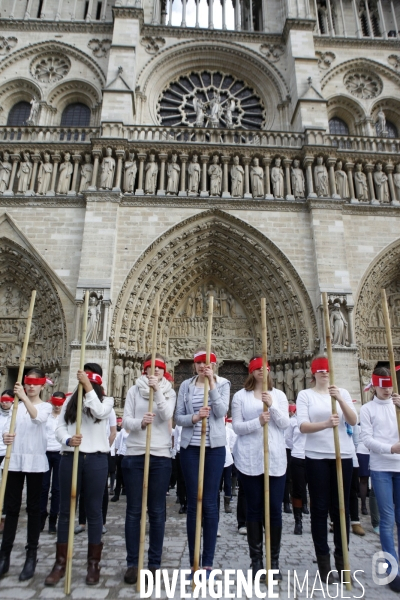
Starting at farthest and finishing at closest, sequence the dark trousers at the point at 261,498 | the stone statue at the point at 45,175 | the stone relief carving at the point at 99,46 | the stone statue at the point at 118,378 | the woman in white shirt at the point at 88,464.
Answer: the stone relief carving at the point at 99,46, the stone statue at the point at 45,175, the stone statue at the point at 118,378, the dark trousers at the point at 261,498, the woman in white shirt at the point at 88,464

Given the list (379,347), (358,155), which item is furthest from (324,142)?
(379,347)

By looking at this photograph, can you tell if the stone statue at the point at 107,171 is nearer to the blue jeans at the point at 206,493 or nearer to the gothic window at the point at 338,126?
the gothic window at the point at 338,126

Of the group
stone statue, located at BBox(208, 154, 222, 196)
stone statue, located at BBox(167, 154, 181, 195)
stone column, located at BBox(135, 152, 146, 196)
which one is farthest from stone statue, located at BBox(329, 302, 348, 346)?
stone column, located at BBox(135, 152, 146, 196)

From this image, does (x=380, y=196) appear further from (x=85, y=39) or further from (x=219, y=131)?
(x=85, y=39)

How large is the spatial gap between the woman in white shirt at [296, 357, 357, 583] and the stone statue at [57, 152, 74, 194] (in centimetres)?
1094

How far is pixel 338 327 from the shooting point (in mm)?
10758

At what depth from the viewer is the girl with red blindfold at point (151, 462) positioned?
340 cm

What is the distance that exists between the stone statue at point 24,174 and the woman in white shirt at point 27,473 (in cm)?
1019

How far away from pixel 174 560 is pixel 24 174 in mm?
11831

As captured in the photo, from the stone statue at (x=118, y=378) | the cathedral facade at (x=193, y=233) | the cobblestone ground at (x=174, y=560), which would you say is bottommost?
the cobblestone ground at (x=174, y=560)

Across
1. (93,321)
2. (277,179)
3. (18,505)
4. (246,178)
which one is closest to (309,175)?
(277,179)

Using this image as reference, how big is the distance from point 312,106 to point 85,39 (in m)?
9.31

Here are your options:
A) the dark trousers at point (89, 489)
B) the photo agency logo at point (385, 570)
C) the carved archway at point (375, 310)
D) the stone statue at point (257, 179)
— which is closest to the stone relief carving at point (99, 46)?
the stone statue at point (257, 179)

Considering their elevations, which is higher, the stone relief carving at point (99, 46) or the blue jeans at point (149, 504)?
the stone relief carving at point (99, 46)
